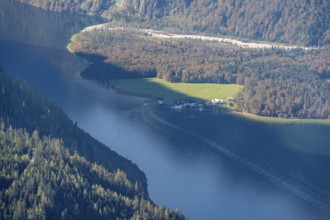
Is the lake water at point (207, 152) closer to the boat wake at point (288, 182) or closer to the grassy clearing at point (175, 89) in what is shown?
the boat wake at point (288, 182)

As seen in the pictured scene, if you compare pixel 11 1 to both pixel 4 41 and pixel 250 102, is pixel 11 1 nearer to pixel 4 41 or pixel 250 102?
pixel 4 41

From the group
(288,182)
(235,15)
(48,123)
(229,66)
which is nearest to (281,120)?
(288,182)

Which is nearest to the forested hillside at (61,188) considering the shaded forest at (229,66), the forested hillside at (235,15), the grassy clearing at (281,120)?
the grassy clearing at (281,120)

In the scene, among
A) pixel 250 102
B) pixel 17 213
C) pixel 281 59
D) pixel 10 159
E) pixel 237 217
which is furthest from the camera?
pixel 281 59

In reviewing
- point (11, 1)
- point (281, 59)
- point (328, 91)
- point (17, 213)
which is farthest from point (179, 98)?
point (11, 1)

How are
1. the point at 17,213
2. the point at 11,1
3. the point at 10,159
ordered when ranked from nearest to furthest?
the point at 17,213 < the point at 10,159 < the point at 11,1

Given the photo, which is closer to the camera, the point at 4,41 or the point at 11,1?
the point at 4,41

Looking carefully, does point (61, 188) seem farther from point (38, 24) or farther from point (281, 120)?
point (38, 24)
